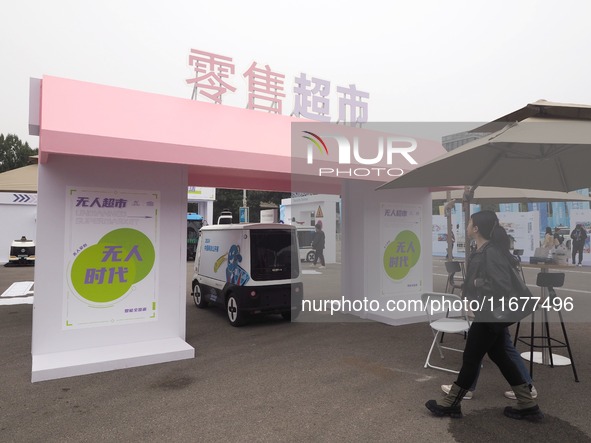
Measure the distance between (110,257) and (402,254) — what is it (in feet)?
16.7

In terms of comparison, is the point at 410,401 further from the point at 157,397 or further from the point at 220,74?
the point at 220,74

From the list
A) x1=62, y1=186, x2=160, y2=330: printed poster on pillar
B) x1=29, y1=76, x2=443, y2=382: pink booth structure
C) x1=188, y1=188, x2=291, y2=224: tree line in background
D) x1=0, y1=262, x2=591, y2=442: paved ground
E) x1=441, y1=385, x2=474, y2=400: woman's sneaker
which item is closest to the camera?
x1=0, y1=262, x2=591, y2=442: paved ground

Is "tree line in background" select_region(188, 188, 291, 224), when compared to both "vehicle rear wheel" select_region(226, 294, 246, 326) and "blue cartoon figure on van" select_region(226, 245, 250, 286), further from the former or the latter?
"vehicle rear wheel" select_region(226, 294, 246, 326)

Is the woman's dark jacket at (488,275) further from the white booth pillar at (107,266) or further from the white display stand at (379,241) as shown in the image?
the white display stand at (379,241)

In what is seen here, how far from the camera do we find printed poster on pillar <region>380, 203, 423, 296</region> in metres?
7.64

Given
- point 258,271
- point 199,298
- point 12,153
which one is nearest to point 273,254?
point 258,271

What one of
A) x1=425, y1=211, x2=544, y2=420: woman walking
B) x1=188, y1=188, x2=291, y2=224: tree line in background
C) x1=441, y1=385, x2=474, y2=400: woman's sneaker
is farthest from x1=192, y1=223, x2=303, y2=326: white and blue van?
x1=188, y1=188, x2=291, y2=224: tree line in background

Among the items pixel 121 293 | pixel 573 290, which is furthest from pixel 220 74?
pixel 573 290

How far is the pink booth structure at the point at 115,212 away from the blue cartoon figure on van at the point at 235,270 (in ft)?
4.31

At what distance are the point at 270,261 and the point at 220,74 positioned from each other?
130 inches

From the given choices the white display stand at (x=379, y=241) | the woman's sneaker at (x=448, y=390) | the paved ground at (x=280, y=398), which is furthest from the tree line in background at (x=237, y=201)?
the woman's sneaker at (x=448, y=390)

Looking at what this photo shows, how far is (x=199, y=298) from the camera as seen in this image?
845 cm

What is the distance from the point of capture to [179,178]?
5.64m

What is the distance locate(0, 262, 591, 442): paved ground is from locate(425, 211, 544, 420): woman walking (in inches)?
5.1
